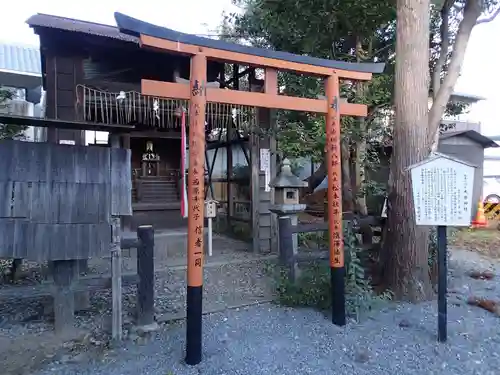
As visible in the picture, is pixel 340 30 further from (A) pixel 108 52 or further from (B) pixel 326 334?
(B) pixel 326 334

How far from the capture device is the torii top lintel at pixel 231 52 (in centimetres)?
356

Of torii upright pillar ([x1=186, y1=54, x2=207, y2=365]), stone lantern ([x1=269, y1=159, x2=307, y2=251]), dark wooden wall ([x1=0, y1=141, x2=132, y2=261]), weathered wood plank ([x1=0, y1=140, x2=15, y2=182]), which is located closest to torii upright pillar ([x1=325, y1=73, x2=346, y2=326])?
torii upright pillar ([x1=186, y1=54, x2=207, y2=365])

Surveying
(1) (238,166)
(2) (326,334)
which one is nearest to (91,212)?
(2) (326,334)

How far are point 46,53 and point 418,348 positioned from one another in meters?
8.13

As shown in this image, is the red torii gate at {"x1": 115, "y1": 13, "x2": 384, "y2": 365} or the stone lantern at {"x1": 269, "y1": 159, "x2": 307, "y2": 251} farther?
the stone lantern at {"x1": 269, "y1": 159, "x2": 307, "y2": 251}

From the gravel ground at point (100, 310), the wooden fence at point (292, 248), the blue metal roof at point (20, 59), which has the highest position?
the blue metal roof at point (20, 59)

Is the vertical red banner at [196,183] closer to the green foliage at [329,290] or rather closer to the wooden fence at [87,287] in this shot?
the wooden fence at [87,287]

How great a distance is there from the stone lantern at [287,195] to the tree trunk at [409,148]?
1.71 meters

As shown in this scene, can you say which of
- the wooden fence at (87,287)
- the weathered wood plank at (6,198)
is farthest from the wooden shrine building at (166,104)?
the weathered wood plank at (6,198)

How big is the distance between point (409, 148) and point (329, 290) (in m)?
2.32

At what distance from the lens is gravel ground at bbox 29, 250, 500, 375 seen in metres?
3.62

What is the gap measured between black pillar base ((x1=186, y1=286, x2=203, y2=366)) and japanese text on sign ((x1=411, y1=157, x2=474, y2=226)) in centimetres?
262

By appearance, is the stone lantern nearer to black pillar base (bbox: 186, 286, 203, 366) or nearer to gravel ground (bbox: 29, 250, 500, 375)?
gravel ground (bbox: 29, 250, 500, 375)

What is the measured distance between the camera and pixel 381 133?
931 cm
